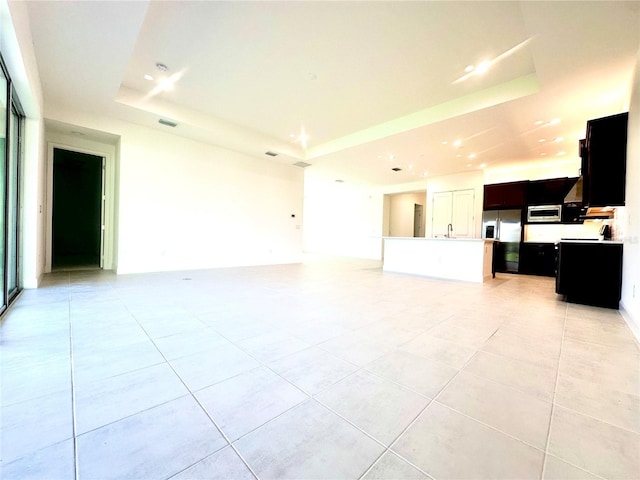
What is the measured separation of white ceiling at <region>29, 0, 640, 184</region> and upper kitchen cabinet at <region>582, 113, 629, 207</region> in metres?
0.60

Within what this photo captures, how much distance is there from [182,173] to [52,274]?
3.04 m

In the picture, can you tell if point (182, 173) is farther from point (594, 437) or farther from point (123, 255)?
point (594, 437)

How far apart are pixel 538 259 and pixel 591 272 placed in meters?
3.70

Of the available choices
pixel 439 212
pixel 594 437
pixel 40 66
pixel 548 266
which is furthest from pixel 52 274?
pixel 548 266

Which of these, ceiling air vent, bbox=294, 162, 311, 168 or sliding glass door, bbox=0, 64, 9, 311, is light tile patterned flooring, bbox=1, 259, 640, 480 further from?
ceiling air vent, bbox=294, 162, 311, 168

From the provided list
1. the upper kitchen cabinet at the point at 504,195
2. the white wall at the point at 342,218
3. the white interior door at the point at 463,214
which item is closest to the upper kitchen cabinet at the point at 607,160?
the upper kitchen cabinet at the point at 504,195

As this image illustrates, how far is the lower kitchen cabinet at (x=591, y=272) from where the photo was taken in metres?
3.33

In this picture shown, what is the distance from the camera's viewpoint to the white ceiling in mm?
2645

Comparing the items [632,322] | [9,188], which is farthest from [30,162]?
[632,322]

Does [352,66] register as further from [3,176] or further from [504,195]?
[504,195]

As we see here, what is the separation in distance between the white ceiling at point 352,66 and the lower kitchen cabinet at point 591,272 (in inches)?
81.2

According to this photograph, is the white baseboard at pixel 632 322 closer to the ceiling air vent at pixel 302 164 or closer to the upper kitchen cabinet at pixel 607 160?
the upper kitchen cabinet at pixel 607 160

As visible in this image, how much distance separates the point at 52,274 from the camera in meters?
4.96

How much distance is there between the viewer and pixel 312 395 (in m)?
1.38
